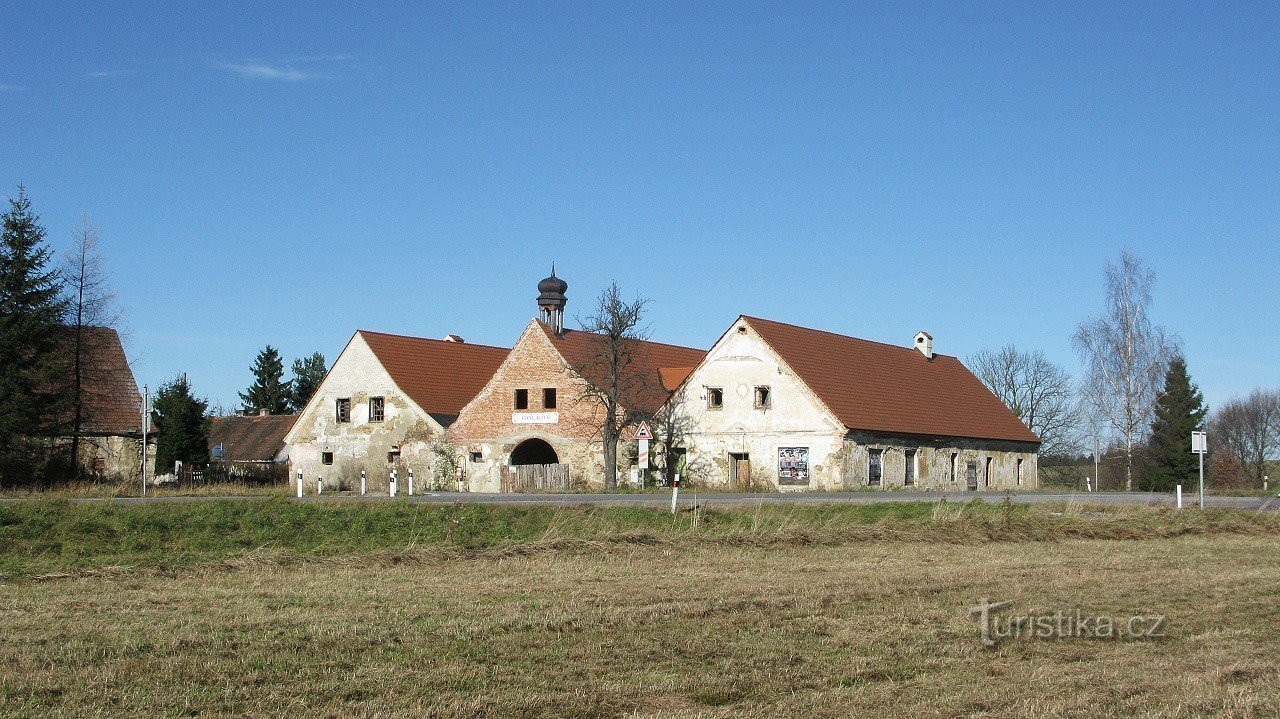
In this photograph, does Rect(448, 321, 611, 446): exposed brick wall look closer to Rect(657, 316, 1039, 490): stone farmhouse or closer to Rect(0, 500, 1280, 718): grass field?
Rect(657, 316, 1039, 490): stone farmhouse

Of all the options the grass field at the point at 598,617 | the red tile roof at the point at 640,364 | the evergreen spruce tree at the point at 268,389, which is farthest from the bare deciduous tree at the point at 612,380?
the evergreen spruce tree at the point at 268,389

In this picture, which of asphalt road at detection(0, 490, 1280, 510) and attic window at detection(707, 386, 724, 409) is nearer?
asphalt road at detection(0, 490, 1280, 510)

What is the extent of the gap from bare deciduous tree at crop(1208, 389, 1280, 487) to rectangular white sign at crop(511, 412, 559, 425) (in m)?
57.7

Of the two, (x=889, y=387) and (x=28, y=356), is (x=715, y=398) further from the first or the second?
(x=28, y=356)

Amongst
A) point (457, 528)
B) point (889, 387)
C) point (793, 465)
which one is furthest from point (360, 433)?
point (457, 528)

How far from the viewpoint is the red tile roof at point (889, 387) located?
1917 inches

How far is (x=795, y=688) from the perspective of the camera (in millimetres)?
9320

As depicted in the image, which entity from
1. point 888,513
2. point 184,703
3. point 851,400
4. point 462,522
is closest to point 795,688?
point 184,703

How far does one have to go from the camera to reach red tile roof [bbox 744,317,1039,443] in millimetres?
48688

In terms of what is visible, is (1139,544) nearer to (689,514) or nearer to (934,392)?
(689,514)

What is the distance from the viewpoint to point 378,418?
5591 cm

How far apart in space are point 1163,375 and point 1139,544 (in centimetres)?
4122

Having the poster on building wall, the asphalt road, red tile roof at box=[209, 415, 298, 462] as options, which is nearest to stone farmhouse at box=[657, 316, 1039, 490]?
the poster on building wall

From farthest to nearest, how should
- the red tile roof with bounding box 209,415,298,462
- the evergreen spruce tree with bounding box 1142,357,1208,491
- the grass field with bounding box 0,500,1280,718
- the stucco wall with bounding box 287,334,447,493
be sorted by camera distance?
the red tile roof with bounding box 209,415,298,462
the evergreen spruce tree with bounding box 1142,357,1208,491
the stucco wall with bounding box 287,334,447,493
the grass field with bounding box 0,500,1280,718
